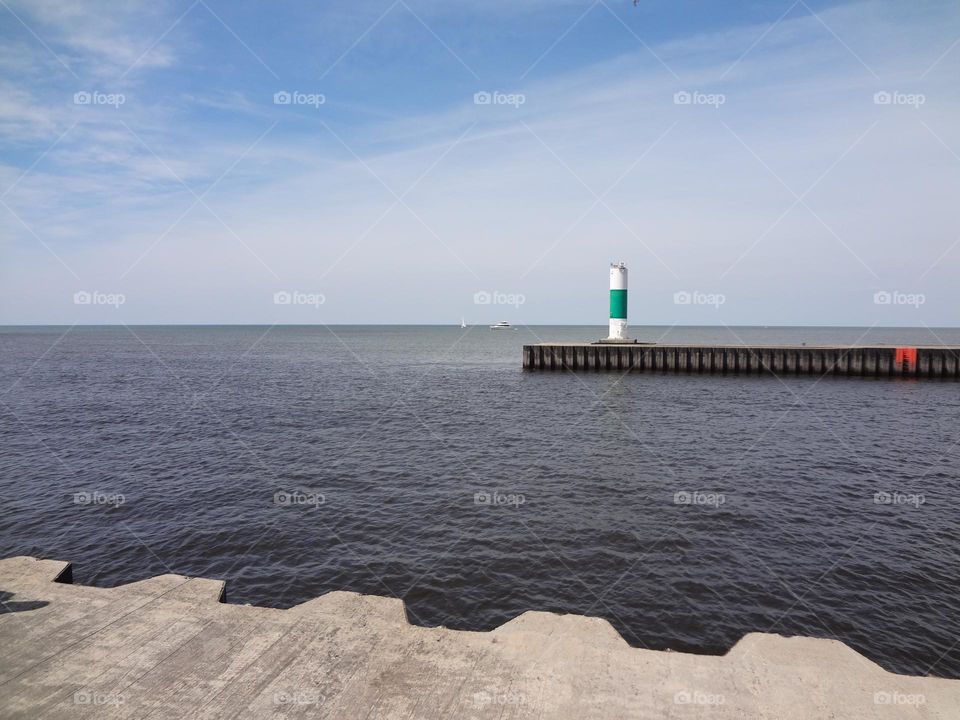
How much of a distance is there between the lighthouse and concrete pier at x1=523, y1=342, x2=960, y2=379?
2671mm

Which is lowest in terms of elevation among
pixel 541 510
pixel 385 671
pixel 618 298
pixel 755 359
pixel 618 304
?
pixel 541 510

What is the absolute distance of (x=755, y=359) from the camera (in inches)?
2103

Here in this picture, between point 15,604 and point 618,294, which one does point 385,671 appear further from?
point 618,294

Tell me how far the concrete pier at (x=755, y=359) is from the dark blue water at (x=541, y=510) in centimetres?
1681

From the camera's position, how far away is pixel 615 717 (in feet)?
18.7

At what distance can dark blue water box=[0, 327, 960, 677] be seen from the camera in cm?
1177

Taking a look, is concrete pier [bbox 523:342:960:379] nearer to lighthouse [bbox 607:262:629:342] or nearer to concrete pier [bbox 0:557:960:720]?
lighthouse [bbox 607:262:629:342]

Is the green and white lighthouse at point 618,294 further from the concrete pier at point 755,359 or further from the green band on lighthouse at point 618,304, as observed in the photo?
the concrete pier at point 755,359

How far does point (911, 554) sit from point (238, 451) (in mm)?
25254

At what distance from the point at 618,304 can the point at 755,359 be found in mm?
14577

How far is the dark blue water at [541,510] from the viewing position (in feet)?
38.6

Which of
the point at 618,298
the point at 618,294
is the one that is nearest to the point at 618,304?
the point at 618,298

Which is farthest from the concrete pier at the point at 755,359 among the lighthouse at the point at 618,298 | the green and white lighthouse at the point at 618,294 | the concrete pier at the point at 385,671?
the concrete pier at the point at 385,671

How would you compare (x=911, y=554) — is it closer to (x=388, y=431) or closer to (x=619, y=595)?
(x=619, y=595)
